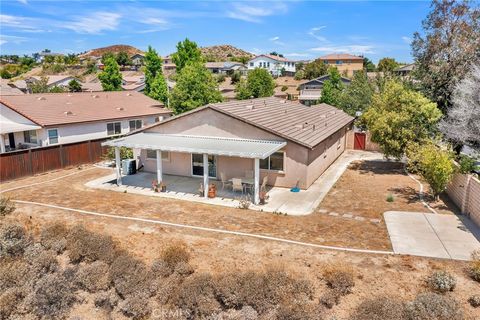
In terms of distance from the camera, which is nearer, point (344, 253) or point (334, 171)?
point (344, 253)

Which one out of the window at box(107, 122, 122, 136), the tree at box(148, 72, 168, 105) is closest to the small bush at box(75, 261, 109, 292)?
the window at box(107, 122, 122, 136)

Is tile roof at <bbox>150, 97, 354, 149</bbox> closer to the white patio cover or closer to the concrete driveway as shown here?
the white patio cover

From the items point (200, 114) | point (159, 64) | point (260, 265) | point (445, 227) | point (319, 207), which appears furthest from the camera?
point (159, 64)

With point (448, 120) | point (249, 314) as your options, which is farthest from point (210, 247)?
point (448, 120)

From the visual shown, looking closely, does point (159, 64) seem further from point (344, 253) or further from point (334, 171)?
point (344, 253)

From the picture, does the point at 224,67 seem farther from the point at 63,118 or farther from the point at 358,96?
the point at 63,118

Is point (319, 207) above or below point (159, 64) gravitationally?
below
